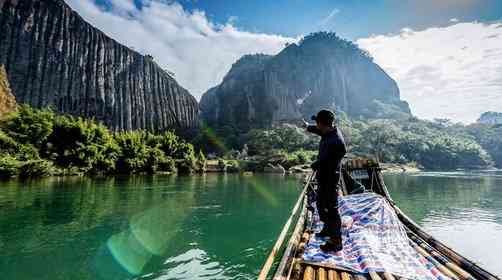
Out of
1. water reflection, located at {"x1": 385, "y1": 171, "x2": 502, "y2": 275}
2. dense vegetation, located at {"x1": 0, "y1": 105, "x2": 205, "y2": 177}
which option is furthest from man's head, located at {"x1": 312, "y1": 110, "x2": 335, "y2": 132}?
dense vegetation, located at {"x1": 0, "y1": 105, "x2": 205, "y2": 177}

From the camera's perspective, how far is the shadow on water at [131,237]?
7582 millimetres

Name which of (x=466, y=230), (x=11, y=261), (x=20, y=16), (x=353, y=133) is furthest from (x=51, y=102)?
(x=353, y=133)

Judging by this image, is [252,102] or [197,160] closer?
[197,160]

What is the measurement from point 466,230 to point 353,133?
3717 inches

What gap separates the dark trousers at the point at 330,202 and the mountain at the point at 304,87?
366ft

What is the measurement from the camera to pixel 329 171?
15.9ft

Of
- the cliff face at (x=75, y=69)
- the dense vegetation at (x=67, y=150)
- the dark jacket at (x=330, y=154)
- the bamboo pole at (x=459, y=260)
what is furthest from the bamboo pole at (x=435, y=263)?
the cliff face at (x=75, y=69)

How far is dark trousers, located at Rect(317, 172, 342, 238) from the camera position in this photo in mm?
4875

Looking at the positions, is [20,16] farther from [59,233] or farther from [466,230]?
[466,230]

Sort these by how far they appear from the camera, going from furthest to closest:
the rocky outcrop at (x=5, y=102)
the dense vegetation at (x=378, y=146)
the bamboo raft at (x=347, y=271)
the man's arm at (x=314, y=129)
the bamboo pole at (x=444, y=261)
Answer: the dense vegetation at (x=378, y=146)
the rocky outcrop at (x=5, y=102)
the man's arm at (x=314, y=129)
the bamboo pole at (x=444, y=261)
the bamboo raft at (x=347, y=271)

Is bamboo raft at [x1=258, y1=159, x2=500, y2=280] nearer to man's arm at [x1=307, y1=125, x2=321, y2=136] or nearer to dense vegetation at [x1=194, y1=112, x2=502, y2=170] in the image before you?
man's arm at [x1=307, y1=125, x2=321, y2=136]

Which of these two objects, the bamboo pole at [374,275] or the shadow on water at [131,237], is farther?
the shadow on water at [131,237]

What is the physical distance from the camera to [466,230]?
13.6m

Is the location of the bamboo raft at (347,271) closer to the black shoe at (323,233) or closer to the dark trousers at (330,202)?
the black shoe at (323,233)
